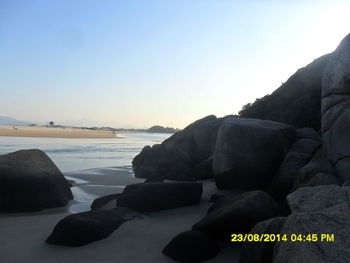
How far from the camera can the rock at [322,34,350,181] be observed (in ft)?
24.8

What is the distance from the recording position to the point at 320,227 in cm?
369

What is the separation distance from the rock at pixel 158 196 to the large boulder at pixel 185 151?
661 centimetres

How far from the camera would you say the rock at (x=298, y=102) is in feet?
57.9

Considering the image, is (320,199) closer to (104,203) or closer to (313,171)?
(313,171)

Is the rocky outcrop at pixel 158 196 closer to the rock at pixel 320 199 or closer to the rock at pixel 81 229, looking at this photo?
the rock at pixel 81 229

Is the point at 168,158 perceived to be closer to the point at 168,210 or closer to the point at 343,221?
the point at 168,210

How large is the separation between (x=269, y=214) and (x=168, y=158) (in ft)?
38.5

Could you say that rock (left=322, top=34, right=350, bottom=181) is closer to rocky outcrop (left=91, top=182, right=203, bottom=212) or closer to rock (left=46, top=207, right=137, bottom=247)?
rocky outcrop (left=91, top=182, right=203, bottom=212)

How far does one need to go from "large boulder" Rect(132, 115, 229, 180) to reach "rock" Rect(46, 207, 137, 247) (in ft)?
28.2

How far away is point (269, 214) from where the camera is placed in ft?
19.3

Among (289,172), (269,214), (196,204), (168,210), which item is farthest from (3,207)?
(289,172)

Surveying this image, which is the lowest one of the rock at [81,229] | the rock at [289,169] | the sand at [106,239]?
the sand at [106,239]

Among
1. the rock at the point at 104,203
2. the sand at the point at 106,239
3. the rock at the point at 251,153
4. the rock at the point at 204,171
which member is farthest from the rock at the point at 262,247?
the rock at the point at 204,171

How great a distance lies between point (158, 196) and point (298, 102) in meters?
12.8
